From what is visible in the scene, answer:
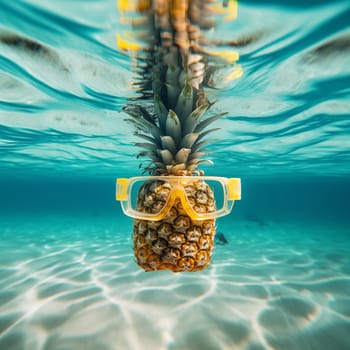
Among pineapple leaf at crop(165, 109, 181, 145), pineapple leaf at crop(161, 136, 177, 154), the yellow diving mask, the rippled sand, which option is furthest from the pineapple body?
the rippled sand

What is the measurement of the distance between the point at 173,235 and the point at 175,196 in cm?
61

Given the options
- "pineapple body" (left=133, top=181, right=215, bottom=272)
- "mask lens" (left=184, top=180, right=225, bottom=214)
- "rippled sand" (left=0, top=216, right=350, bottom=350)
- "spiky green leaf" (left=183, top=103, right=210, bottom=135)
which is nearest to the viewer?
"pineapple body" (left=133, top=181, right=215, bottom=272)

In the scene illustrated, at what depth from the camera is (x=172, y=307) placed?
18.4 feet

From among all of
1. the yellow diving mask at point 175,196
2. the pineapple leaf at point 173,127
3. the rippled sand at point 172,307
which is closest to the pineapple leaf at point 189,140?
the pineapple leaf at point 173,127

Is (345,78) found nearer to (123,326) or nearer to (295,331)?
(295,331)

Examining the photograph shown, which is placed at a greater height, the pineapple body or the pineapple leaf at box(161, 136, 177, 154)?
the pineapple leaf at box(161, 136, 177, 154)

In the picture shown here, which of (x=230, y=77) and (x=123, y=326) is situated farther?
(x=230, y=77)

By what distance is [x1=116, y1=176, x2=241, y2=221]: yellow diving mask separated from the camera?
3.16 metres

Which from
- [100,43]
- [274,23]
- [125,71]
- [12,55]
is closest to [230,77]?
[274,23]

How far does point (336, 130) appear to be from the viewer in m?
12.8

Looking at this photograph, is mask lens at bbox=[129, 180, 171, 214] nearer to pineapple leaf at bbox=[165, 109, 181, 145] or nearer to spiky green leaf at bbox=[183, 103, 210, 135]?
pineapple leaf at bbox=[165, 109, 181, 145]

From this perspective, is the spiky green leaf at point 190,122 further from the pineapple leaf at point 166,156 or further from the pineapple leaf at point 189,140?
the pineapple leaf at point 166,156

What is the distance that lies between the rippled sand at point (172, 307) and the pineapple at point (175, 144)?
223 centimetres

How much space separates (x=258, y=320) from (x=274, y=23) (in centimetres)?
686
